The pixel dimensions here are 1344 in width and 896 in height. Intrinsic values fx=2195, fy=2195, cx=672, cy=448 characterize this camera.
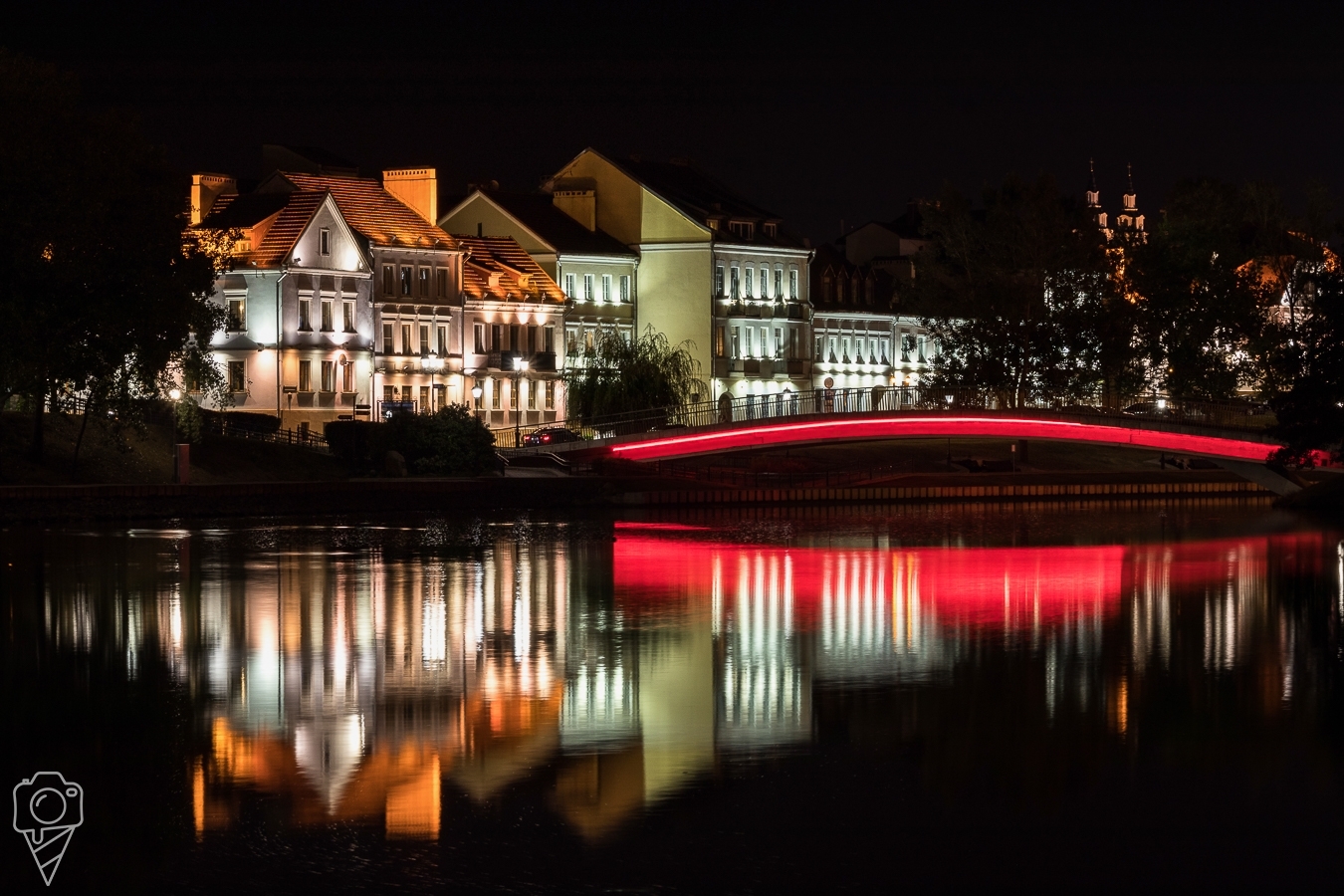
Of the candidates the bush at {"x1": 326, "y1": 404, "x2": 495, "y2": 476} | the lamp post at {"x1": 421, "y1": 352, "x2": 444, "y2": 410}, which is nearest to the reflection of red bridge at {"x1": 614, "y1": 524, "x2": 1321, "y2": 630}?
the bush at {"x1": 326, "y1": 404, "x2": 495, "y2": 476}

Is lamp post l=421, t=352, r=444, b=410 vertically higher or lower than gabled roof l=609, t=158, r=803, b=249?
lower

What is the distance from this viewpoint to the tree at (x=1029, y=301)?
9844cm

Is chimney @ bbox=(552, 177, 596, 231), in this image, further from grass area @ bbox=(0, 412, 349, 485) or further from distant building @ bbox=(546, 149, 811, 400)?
grass area @ bbox=(0, 412, 349, 485)

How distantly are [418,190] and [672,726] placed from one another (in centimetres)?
7498

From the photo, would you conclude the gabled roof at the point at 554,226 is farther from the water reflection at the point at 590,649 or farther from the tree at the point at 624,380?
the water reflection at the point at 590,649

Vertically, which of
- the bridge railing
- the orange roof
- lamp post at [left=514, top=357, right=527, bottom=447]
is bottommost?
the bridge railing

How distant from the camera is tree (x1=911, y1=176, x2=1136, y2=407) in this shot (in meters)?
98.4

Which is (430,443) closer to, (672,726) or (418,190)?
(418,190)

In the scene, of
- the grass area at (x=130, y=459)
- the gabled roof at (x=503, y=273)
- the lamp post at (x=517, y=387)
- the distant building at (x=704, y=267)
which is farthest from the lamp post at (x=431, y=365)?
the grass area at (x=130, y=459)

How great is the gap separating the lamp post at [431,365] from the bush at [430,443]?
17.4 meters

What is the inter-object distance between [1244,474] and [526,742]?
188 feet

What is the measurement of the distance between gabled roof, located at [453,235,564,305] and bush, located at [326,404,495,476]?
20842mm

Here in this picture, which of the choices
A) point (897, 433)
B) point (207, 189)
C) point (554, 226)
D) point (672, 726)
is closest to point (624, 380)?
point (554, 226)

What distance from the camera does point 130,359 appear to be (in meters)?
66.9
